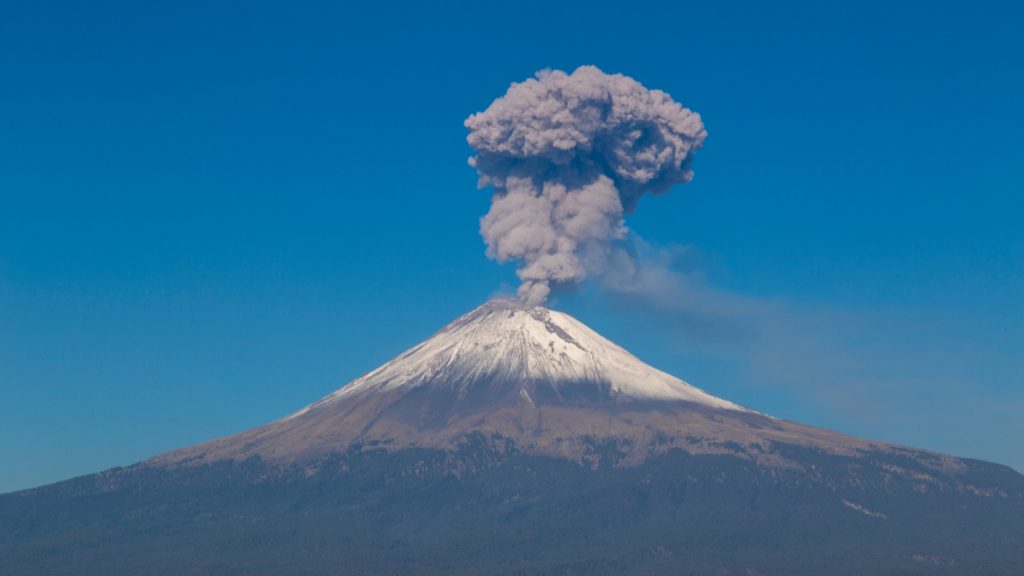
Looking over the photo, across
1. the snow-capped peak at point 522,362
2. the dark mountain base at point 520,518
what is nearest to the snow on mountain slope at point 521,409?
the snow-capped peak at point 522,362

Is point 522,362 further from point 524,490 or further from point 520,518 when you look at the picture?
point 520,518

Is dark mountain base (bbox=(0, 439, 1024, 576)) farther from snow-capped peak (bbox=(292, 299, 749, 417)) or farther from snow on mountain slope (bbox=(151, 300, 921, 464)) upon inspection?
snow-capped peak (bbox=(292, 299, 749, 417))

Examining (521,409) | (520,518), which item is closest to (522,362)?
(521,409)

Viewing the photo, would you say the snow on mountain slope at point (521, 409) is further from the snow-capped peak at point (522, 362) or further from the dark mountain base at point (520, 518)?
the dark mountain base at point (520, 518)

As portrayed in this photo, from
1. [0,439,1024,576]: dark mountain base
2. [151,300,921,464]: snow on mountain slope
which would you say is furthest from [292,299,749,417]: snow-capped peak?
[0,439,1024,576]: dark mountain base

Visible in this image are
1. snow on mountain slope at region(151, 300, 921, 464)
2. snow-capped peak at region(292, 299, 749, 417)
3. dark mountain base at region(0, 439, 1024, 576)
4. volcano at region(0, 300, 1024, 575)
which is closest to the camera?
dark mountain base at region(0, 439, 1024, 576)
